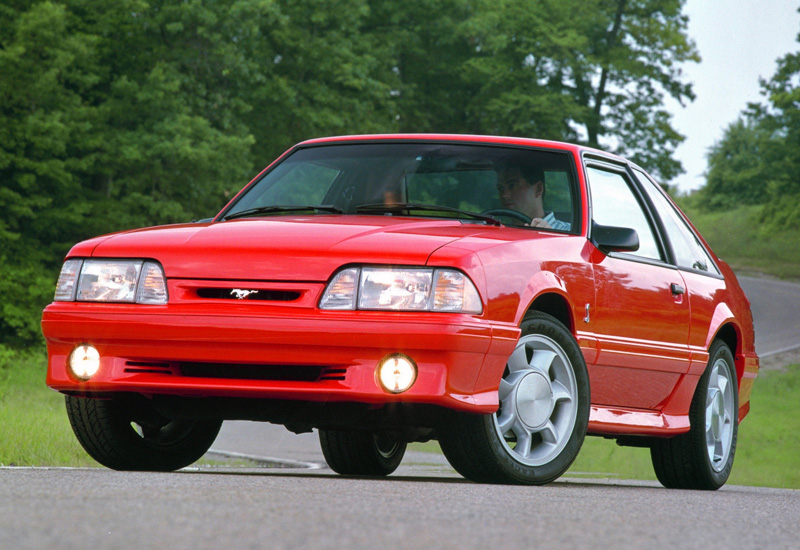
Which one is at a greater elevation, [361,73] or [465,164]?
[361,73]

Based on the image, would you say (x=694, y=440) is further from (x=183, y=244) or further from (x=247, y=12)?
(x=247, y=12)

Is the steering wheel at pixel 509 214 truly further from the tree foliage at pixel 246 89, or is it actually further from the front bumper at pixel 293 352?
the tree foliage at pixel 246 89

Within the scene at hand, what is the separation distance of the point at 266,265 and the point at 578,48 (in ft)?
150

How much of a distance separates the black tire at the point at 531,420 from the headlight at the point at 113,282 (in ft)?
4.45

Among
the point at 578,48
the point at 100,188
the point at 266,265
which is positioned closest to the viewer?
the point at 266,265

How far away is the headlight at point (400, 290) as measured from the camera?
5543mm

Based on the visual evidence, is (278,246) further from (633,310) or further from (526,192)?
(633,310)

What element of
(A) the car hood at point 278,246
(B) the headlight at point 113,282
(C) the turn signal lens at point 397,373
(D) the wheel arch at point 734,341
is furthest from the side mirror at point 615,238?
(B) the headlight at point 113,282

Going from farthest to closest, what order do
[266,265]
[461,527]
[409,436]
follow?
1. [409,436]
2. [266,265]
3. [461,527]

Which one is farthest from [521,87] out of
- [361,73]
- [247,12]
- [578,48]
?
[247,12]

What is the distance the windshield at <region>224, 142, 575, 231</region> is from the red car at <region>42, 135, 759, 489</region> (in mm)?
12

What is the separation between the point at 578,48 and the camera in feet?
165

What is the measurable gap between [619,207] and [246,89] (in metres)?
32.2

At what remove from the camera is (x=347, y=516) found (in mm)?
4004
